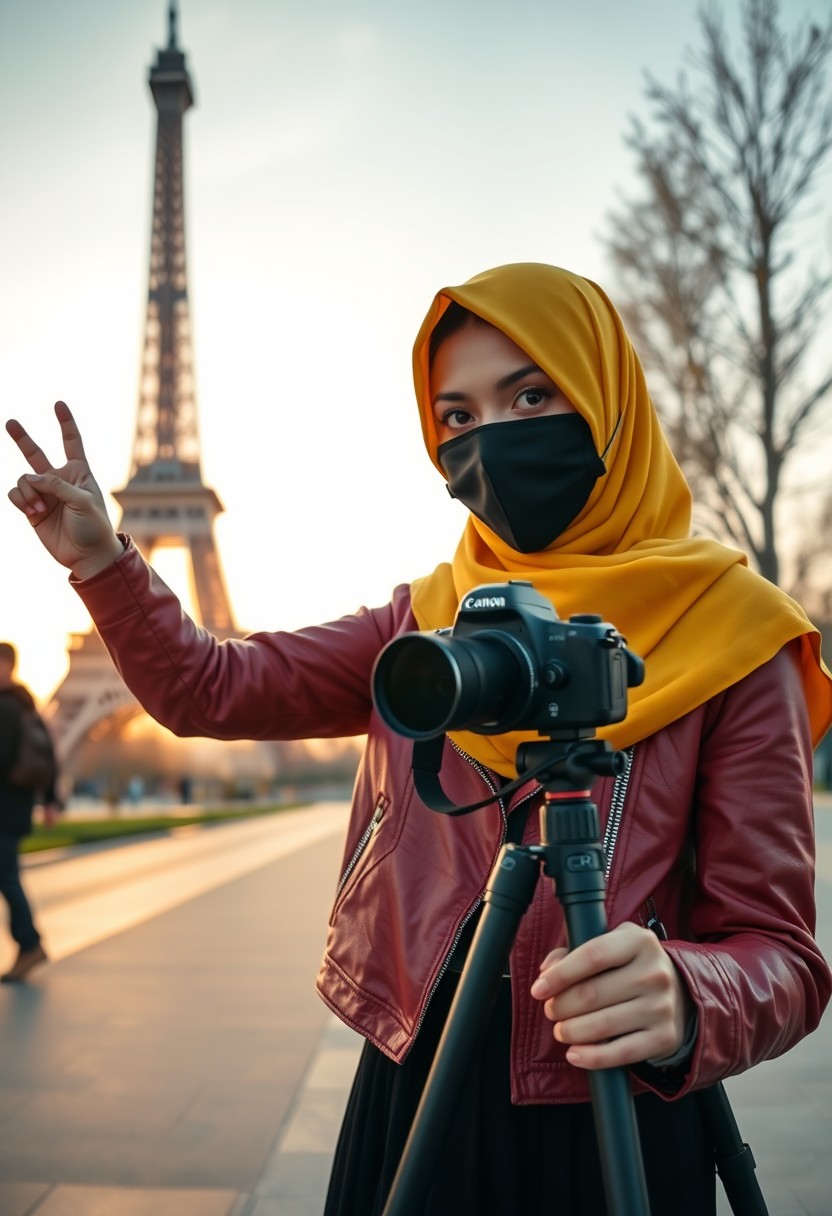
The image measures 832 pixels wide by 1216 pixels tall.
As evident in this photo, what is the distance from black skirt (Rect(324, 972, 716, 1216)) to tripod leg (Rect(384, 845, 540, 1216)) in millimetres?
309

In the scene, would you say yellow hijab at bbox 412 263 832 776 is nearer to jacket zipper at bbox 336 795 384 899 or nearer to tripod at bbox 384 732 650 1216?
jacket zipper at bbox 336 795 384 899

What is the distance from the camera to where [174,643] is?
1.54 metres

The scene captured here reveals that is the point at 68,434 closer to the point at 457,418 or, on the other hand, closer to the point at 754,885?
the point at 457,418

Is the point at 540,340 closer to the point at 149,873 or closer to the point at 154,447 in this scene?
the point at 149,873

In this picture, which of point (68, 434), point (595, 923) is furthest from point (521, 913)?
point (68, 434)

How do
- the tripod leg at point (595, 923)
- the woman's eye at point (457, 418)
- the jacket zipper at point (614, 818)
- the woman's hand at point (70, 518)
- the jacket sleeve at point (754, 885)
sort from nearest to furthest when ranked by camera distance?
the tripod leg at point (595, 923)
the jacket sleeve at point (754, 885)
the jacket zipper at point (614, 818)
the woman's hand at point (70, 518)
the woman's eye at point (457, 418)

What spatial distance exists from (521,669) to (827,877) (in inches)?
416

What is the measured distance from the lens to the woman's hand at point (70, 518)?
1479 mm

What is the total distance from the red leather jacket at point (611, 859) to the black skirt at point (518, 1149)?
0.23 feet

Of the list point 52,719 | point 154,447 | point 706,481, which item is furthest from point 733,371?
point 154,447

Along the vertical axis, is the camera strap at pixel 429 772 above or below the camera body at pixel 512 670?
below

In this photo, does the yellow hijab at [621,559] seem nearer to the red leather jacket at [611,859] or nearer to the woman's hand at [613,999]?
the red leather jacket at [611,859]

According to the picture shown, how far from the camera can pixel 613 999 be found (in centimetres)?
99

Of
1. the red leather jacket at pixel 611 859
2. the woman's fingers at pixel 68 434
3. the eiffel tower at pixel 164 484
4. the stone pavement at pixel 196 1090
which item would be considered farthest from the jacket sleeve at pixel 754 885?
the eiffel tower at pixel 164 484
